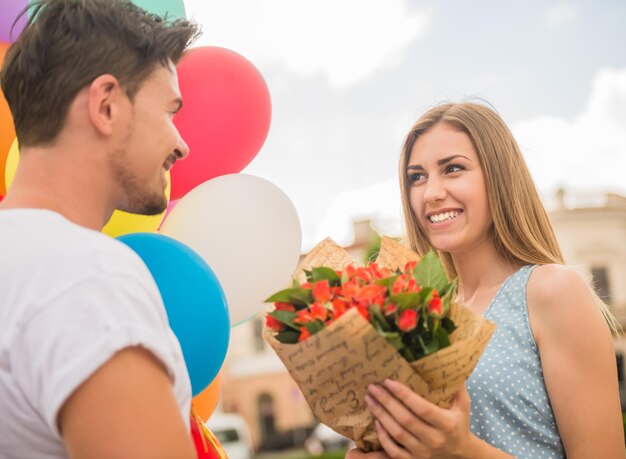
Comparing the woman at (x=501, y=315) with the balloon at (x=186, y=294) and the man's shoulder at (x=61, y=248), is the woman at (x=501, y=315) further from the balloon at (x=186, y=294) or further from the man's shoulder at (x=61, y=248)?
the man's shoulder at (x=61, y=248)

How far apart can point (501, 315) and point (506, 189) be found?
0.42 m

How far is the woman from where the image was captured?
1.65 meters

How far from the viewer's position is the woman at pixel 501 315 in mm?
1646

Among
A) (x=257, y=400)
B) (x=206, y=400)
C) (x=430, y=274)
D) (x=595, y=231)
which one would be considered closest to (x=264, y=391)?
(x=257, y=400)

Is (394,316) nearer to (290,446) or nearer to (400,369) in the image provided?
(400,369)

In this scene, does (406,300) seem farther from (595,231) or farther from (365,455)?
(595,231)

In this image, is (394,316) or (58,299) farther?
(394,316)

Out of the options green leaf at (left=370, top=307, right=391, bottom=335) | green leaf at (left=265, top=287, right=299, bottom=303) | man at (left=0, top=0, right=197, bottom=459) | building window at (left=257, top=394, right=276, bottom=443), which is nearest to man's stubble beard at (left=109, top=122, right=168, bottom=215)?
man at (left=0, top=0, right=197, bottom=459)

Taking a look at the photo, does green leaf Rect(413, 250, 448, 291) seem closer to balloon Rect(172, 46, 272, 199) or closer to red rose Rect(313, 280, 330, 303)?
red rose Rect(313, 280, 330, 303)

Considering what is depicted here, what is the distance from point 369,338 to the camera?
57.6 inches

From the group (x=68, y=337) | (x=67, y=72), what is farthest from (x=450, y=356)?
(x=67, y=72)

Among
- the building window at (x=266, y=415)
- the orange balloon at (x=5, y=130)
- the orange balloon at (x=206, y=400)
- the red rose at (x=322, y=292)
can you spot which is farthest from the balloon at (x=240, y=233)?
the building window at (x=266, y=415)

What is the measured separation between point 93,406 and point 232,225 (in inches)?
59.2

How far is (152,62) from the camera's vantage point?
4.64 ft
